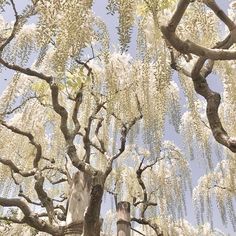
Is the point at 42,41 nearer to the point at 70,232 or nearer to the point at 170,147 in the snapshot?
the point at 70,232

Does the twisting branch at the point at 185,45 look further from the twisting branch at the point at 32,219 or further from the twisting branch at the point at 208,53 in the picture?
the twisting branch at the point at 32,219

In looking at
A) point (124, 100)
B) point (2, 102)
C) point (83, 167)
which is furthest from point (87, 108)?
point (83, 167)

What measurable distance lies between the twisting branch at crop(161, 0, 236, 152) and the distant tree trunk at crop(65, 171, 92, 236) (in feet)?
6.72

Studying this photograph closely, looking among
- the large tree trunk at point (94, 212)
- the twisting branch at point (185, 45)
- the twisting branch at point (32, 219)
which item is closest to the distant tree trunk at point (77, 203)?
the twisting branch at point (32, 219)

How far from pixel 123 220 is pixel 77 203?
3.13 ft

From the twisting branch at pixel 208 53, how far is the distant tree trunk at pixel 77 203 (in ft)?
6.72

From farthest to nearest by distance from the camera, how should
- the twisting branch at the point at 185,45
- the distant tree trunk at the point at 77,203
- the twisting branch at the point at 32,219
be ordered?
the twisting branch at the point at 32,219
the distant tree trunk at the point at 77,203
the twisting branch at the point at 185,45

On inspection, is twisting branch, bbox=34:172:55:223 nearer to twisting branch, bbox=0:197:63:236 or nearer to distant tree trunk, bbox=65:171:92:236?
twisting branch, bbox=0:197:63:236

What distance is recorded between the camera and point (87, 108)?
785cm

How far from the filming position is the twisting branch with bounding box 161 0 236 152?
3738 mm

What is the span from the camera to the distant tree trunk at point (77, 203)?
5.57 metres

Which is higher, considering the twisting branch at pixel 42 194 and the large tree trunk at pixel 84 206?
the twisting branch at pixel 42 194

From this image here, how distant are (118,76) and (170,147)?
2169 mm

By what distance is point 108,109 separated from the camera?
6.47 metres
